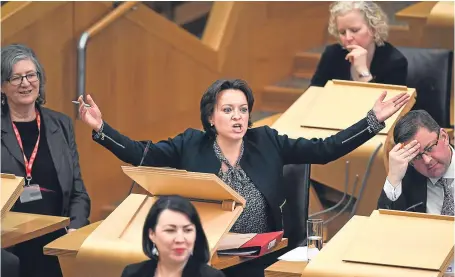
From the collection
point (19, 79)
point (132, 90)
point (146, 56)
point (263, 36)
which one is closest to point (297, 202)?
point (19, 79)

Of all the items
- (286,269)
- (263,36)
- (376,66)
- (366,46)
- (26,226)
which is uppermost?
(263,36)

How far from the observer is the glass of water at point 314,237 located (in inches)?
180

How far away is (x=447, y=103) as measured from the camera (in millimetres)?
6746

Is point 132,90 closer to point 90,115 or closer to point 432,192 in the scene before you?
point 90,115

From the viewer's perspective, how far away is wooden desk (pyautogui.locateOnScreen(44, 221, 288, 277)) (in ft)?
14.9

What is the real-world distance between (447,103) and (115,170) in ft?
6.72

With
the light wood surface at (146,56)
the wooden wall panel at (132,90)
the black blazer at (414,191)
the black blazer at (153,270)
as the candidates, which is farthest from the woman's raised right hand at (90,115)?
the wooden wall panel at (132,90)

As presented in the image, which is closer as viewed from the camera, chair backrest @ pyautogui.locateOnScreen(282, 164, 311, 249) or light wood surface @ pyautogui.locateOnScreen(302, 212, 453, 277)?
light wood surface @ pyautogui.locateOnScreen(302, 212, 453, 277)

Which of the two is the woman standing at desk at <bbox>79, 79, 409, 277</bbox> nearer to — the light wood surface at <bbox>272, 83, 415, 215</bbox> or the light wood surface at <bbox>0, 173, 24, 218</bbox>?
the light wood surface at <bbox>0, 173, 24, 218</bbox>

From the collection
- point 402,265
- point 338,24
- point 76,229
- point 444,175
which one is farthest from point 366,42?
point 402,265

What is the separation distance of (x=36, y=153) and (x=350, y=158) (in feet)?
4.64

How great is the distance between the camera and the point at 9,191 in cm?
475

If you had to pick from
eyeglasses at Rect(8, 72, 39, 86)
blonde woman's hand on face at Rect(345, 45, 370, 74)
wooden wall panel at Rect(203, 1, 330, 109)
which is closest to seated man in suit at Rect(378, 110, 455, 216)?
blonde woman's hand on face at Rect(345, 45, 370, 74)

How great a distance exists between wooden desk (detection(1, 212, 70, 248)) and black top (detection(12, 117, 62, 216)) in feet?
A: 0.78
